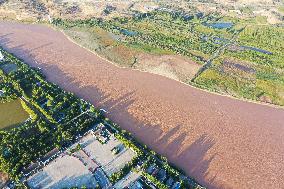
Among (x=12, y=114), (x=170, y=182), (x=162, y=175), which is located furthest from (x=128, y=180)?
(x=12, y=114)

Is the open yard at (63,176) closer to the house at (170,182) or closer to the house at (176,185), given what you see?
the house at (170,182)

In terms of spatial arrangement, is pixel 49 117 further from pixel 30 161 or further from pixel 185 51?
pixel 185 51

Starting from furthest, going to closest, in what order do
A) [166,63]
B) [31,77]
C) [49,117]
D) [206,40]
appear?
1. [206,40]
2. [166,63]
3. [31,77]
4. [49,117]

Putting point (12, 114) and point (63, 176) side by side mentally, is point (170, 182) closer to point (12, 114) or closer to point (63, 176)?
point (63, 176)

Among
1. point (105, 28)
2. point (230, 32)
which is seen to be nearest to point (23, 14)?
point (105, 28)

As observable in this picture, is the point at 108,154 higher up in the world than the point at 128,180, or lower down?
higher up
